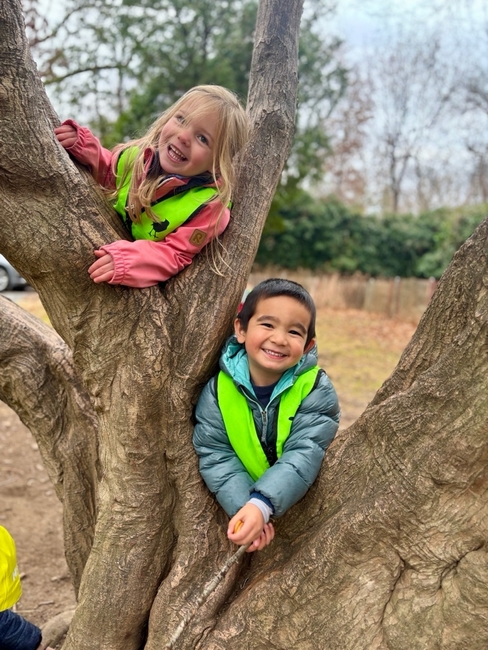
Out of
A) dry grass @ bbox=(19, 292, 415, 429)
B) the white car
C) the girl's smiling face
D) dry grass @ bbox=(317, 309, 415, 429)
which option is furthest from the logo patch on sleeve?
the white car

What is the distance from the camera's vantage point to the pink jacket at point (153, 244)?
199 cm

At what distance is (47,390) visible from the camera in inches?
105

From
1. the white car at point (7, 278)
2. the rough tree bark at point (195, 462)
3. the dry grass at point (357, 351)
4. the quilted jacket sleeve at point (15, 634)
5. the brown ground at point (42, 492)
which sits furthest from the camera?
the white car at point (7, 278)

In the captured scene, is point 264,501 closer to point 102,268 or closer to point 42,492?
point 102,268

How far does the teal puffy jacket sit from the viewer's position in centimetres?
189

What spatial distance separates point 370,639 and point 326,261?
54.4 feet

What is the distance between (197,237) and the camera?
213 centimetres

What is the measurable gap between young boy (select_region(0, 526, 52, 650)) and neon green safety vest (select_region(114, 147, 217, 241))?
4.96 ft

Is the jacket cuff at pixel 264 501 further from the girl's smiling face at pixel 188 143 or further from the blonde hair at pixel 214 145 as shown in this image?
the girl's smiling face at pixel 188 143

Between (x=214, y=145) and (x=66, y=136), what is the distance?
1.83 feet

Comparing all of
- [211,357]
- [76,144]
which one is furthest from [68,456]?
[76,144]

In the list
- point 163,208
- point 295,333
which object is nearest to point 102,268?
point 163,208

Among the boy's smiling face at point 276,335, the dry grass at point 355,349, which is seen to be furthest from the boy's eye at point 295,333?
the dry grass at point 355,349

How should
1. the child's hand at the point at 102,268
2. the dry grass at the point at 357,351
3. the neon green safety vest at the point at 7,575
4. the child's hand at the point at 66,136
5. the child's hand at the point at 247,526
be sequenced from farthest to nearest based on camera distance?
the dry grass at the point at 357,351
the neon green safety vest at the point at 7,575
the child's hand at the point at 66,136
the child's hand at the point at 102,268
the child's hand at the point at 247,526
